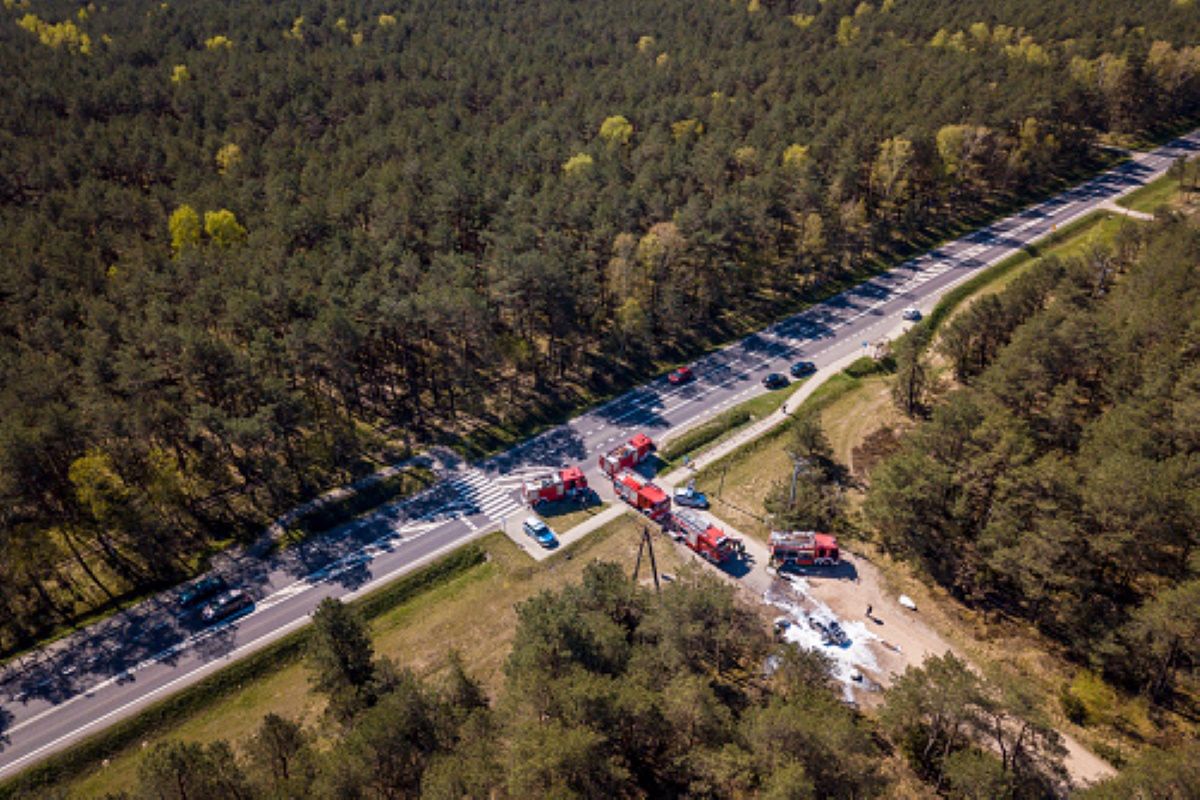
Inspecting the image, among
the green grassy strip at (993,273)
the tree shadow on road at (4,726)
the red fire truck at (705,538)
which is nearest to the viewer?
the tree shadow on road at (4,726)

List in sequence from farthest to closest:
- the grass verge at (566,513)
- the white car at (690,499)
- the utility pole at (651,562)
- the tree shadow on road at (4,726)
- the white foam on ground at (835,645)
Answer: the white car at (690,499)
the grass verge at (566,513)
the utility pole at (651,562)
the white foam on ground at (835,645)
the tree shadow on road at (4,726)

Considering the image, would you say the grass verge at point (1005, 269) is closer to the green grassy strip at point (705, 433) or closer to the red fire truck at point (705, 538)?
the green grassy strip at point (705, 433)

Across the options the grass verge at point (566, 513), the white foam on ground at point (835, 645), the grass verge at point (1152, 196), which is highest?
the grass verge at point (566, 513)

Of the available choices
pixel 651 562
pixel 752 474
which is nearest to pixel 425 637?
pixel 651 562

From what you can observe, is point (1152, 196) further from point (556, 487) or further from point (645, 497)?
point (556, 487)

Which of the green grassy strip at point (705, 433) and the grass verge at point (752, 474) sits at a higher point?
the green grassy strip at point (705, 433)

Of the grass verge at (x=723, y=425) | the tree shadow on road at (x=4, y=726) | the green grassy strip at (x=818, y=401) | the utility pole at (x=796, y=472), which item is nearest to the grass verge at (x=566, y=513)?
the grass verge at (x=723, y=425)

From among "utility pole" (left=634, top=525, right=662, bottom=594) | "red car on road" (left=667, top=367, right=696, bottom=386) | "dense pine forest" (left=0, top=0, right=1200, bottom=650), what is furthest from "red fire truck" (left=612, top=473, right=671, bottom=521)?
"red car on road" (left=667, top=367, right=696, bottom=386)
